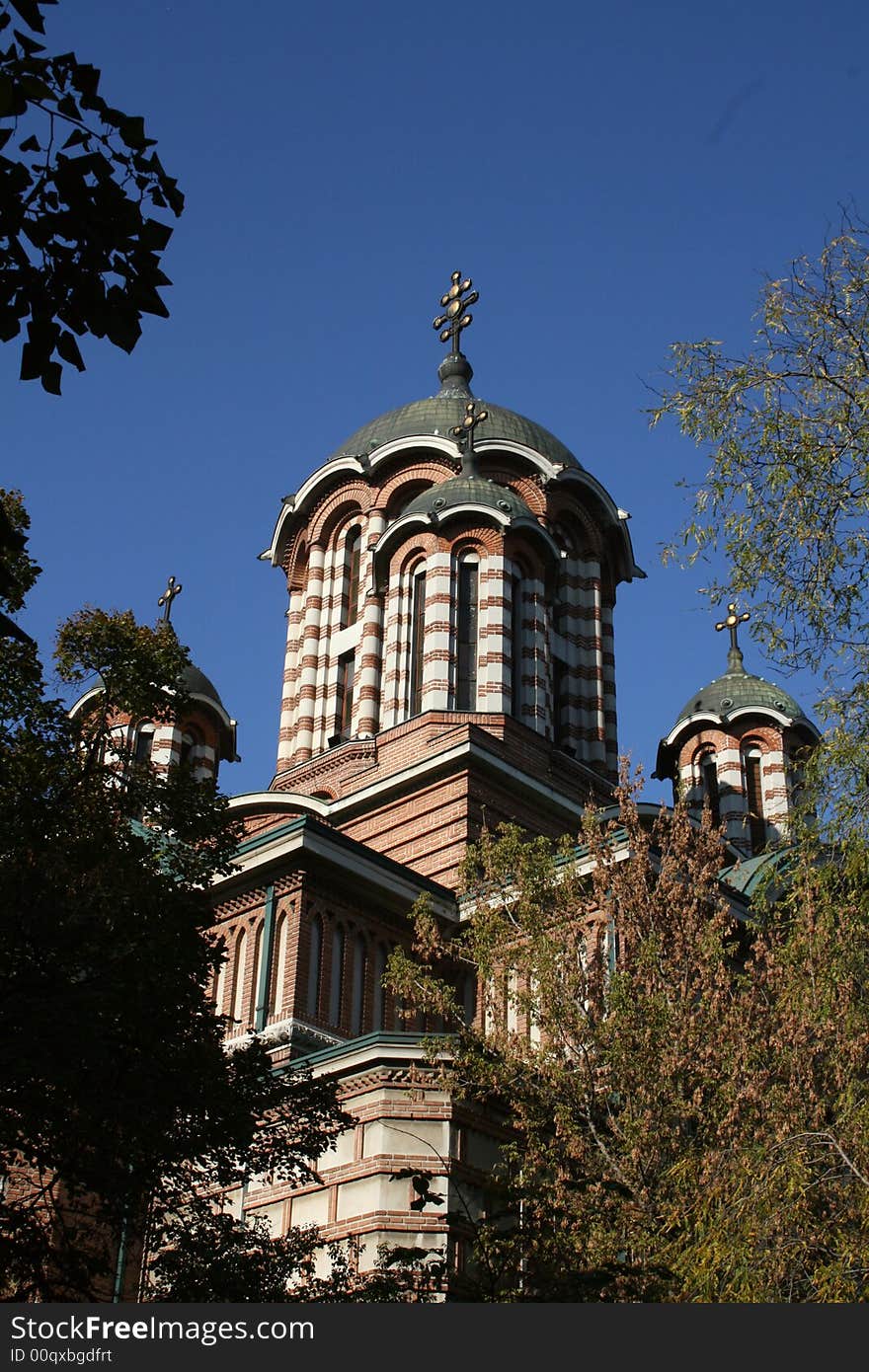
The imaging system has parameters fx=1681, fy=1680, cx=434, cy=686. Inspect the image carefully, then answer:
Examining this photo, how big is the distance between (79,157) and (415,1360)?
19.7 feet

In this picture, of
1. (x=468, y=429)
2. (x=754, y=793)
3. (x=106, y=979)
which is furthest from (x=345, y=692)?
(x=106, y=979)

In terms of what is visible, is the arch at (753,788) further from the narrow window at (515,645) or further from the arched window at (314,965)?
the arched window at (314,965)

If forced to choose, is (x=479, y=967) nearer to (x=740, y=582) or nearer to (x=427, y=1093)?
(x=427, y=1093)

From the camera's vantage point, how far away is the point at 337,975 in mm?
22031

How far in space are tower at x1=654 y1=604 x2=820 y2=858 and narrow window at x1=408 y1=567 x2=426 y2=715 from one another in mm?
9016

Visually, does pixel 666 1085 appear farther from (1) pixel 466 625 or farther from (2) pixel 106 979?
(1) pixel 466 625

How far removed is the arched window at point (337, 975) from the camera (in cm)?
2173

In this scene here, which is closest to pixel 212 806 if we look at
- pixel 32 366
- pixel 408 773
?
A: pixel 32 366

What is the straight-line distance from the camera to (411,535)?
3023cm

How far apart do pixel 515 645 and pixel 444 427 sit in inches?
243

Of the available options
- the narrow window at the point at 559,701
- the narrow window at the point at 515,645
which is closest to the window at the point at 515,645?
the narrow window at the point at 515,645

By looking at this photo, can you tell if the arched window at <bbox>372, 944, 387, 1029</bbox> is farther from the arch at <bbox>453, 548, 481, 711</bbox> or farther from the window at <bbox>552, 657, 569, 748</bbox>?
the window at <bbox>552, 657, 569, 748</bbox>

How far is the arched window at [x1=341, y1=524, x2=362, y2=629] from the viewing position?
33031 mm

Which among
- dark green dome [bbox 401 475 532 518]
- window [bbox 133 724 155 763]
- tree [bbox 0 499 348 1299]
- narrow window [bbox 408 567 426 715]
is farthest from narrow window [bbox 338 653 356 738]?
tree [bbox 0 499 348 1299]
